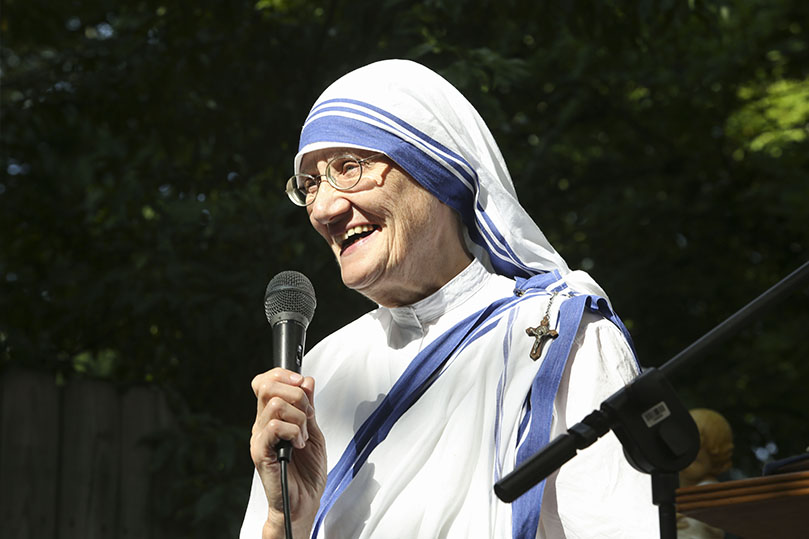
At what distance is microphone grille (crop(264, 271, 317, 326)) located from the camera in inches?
94.0

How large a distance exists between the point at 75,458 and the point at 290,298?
11.6ft

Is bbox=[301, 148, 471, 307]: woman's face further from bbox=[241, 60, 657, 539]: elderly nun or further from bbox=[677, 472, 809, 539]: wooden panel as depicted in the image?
bbox=[677, 472, 809, 539]: wooden panel

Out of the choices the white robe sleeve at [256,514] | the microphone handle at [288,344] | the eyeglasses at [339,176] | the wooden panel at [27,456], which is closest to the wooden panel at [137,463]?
the wooden panel at [27,456]

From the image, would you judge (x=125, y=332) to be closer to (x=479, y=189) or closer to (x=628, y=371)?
(x=479, y=189)

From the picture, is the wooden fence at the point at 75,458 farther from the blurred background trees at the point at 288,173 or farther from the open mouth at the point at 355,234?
the open mouth at the point at 355,234

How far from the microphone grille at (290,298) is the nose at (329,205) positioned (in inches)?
7.9

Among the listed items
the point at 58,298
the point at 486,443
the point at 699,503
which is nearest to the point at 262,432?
the point at 486,443

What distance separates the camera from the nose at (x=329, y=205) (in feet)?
8.52

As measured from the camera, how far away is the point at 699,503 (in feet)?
6.56

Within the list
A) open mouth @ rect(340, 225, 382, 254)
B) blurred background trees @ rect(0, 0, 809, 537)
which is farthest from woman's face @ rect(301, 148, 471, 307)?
blurred background trees @ rect(0, 0, 809, 537)

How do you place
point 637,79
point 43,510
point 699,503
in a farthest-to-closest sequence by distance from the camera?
point 637,79
point 43,510
point 699,503

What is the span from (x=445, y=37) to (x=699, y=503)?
416 cm

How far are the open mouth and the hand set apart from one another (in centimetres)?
45

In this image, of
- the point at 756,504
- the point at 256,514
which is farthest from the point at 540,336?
the point at 256,514
